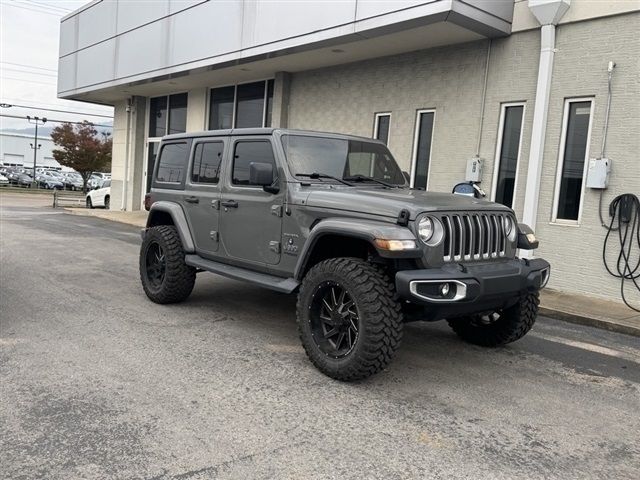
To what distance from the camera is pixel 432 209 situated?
430 centimetres

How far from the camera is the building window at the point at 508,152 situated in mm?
9758

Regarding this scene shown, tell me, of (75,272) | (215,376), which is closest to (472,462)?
(215,376)

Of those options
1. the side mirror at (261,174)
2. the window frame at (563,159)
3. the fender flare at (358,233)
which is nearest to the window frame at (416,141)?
the window frame at (563,159)

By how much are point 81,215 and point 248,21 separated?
1118 cm

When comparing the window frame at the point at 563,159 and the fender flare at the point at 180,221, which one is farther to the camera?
the window frame at the point at 563,159

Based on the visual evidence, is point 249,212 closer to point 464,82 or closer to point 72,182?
point 464,82

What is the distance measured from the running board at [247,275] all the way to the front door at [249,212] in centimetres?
12

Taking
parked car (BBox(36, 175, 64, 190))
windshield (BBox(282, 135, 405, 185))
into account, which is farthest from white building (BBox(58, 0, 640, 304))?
parked car (BBox(36, 175, 64, 190))

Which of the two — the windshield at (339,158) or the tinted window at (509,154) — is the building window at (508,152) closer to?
the tinted window at (509,154)

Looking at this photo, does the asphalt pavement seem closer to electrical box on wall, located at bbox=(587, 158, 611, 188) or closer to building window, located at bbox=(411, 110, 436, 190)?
electrical box on wall, located at bbox=(587, 158, 611, 188)

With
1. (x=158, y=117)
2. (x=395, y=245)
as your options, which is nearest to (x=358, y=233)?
(x=395, y=245)

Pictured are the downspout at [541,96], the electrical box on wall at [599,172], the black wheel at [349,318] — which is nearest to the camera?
the black wheel at [349,318]

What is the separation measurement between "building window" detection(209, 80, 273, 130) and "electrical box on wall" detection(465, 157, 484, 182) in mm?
6691

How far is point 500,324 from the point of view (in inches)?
213
